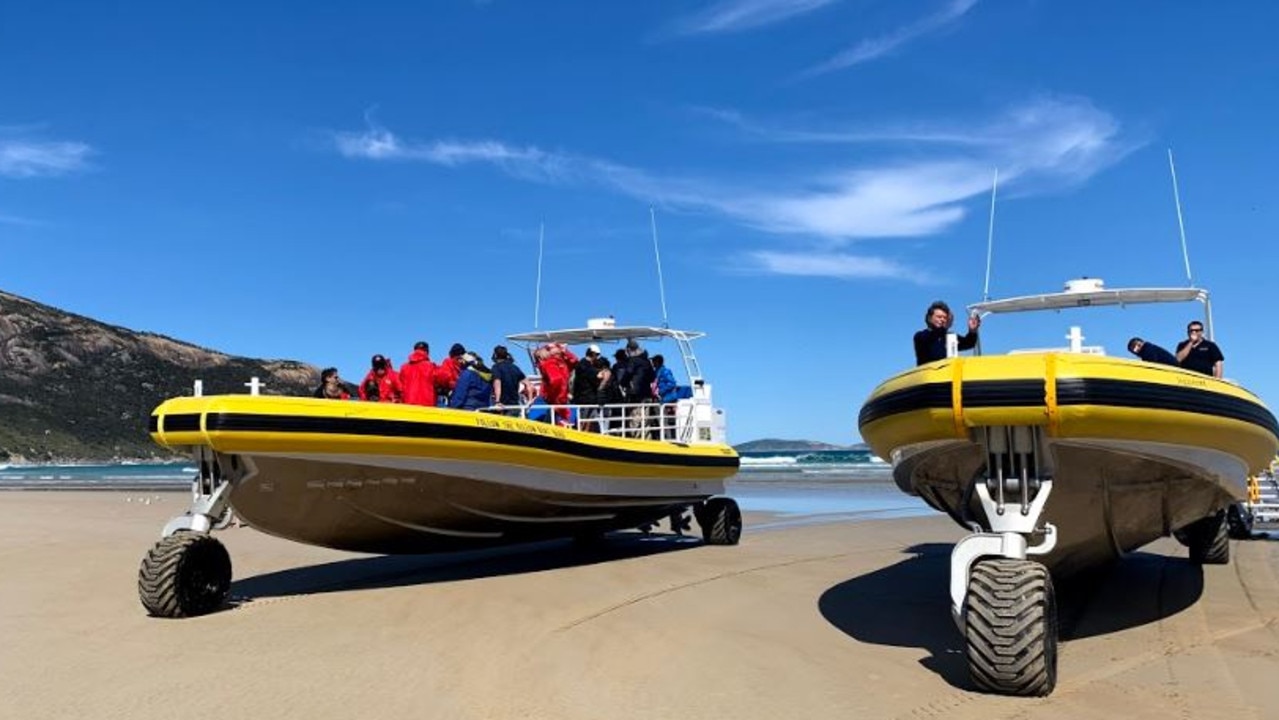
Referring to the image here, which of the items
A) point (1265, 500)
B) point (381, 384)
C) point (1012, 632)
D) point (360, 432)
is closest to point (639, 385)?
point (381, 384)

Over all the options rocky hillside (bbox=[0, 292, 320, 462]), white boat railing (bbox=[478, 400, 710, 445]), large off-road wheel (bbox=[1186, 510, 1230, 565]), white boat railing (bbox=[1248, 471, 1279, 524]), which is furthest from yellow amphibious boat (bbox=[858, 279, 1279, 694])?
rocky hillside (bbox=[0, 292, 320, 462])

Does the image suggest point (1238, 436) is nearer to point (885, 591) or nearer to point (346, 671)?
point (885, 591)

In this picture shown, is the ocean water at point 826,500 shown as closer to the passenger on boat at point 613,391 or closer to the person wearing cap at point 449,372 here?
the passenger on boat at point 613,391

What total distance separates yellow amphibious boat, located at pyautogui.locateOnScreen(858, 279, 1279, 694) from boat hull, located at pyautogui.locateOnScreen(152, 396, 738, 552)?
11.1ft

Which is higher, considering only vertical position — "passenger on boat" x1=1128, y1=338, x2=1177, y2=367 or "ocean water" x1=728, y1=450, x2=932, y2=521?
"passenger on boat" x1=1128, y1=338, x2=1177, y2=367

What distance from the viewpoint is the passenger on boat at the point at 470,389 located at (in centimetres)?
984

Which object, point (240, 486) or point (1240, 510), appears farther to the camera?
point (1240, 510)

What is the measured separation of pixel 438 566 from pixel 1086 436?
661 cm

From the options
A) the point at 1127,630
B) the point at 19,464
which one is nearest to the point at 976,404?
the point at 1127,630

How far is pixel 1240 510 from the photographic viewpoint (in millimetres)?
11477

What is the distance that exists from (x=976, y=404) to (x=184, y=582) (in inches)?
208

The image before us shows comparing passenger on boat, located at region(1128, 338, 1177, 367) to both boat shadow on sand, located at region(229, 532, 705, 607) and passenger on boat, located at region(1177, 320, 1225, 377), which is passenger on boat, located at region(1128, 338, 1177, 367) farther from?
boat shadow on sand, located at region(229, 532, 705, 607)

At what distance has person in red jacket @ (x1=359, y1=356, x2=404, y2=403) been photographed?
10.2 metres

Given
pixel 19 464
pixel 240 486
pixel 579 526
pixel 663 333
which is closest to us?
pixel 240 486
